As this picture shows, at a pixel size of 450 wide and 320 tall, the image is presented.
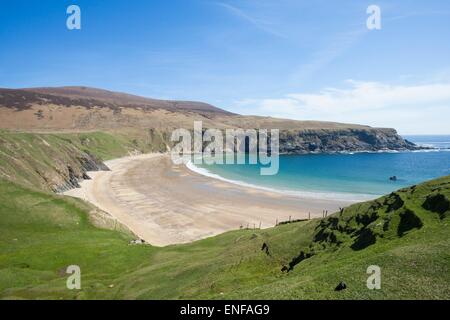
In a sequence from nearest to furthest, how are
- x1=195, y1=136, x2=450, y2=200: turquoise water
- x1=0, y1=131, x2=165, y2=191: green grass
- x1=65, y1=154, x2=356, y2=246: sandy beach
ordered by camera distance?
x1=65, y1=154, x2=356, y2=246: sandy beach, x1=0, y1=131, x2=165, y2=191: green grass, x1=195, y1=136, x2=450, y2=200: turquoise water

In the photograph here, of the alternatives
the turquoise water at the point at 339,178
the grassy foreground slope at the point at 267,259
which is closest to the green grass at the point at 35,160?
the grassy foreground slope at the point at 267,259

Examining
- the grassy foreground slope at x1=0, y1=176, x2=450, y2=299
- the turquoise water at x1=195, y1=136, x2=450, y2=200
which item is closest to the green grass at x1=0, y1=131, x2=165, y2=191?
the grassy foreground slope at x1=0, y1=176, x2=450, y2=299

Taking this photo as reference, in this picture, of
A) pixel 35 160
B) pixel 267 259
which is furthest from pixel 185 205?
pixel 267 259

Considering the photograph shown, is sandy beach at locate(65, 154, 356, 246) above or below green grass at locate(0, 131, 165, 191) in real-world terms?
below

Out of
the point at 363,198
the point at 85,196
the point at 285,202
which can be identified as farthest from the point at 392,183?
the point at 85,196

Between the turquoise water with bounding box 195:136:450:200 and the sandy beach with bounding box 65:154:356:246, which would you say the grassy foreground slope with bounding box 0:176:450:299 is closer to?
the sandy beach with bounding box 65:154:356:246

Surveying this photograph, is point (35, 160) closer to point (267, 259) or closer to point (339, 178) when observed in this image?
point (267, 259)
